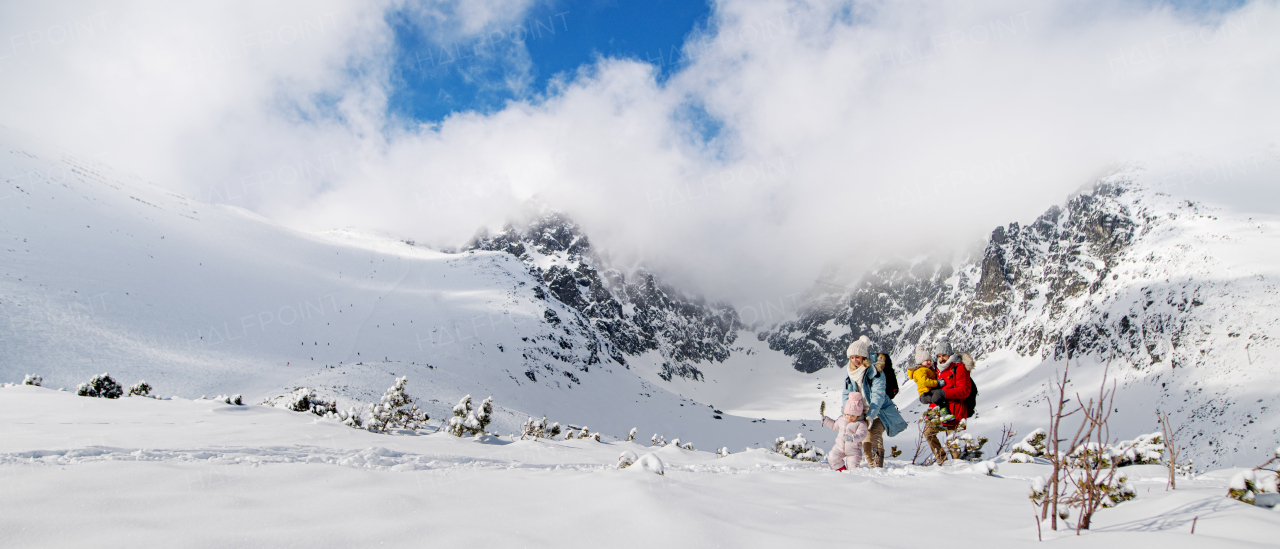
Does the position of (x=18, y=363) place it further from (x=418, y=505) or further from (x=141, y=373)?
(x=418, y=505)

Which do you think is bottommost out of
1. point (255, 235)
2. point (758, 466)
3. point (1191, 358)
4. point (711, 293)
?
point (758, 466)

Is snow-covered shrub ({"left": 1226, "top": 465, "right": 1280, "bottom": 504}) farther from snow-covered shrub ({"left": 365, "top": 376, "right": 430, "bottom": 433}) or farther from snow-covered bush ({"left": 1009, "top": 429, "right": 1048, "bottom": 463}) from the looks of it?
snow-covered shrub ({"left": 365, "top": 376, "right": 430, "bottom": 433})

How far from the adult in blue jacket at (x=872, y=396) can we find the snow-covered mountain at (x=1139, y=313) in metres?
11.3

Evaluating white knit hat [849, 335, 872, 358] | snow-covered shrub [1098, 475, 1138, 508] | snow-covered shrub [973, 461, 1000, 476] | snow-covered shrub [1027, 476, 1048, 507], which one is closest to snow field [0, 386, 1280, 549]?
snow-covered shrub [1098, 475, 1138, 508]

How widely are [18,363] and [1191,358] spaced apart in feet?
231

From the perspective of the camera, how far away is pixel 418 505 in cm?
263

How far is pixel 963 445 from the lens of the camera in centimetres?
734

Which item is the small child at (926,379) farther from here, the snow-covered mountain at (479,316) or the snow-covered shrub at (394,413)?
the snow-covered shrub at (394,413)

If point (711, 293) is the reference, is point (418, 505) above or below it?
below

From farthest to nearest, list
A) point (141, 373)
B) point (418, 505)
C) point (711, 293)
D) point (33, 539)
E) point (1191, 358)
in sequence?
point (711, 293) → point (1191, 358) → point (141, 373) → point (418, 505) → point (33, 539)

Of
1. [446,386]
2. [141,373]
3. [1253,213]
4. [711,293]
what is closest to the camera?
[141,373]

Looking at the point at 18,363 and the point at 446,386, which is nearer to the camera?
the point at 18,363

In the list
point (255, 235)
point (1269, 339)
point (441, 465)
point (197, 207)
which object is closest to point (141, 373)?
point (441, 465)

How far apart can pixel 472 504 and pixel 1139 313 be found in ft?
227
